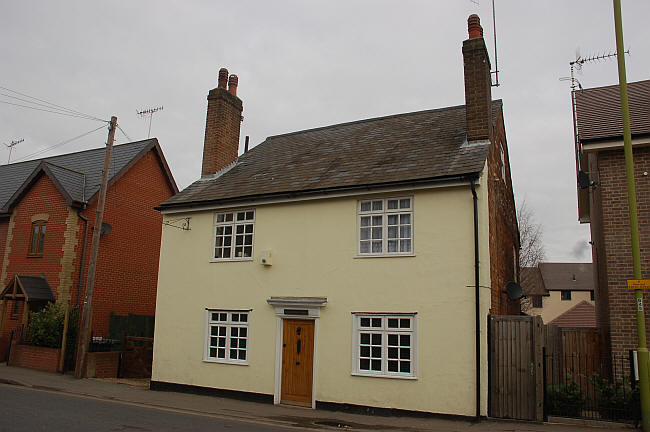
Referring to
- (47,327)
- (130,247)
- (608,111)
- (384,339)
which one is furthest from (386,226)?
(130,247)

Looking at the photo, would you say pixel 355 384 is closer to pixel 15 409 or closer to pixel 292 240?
pixel 292 240

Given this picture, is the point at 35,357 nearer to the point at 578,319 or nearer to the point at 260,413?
the point at 260,413

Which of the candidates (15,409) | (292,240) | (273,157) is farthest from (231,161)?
(15,409)

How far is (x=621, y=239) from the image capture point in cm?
1234

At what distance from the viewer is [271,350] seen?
1355 cm

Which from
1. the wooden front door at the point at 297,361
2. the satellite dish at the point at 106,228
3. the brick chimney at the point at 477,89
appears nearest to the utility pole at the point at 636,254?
the brick chimney at the point at 477,89

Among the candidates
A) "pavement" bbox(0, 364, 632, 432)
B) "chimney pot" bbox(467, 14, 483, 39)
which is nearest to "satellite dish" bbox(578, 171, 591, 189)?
"chimney pot" bbox(467, 14, 483, 39)

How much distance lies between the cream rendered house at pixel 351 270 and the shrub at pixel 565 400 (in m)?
1.39

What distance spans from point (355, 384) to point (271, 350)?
2519 mm

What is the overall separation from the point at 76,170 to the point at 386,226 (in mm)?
17130

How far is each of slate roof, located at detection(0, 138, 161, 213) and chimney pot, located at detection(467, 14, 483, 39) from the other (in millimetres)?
15341

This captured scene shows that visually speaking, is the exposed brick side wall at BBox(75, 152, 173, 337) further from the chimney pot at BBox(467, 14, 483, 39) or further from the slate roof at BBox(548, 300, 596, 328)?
the slate roof at BBox(548, 300, 596, 328)

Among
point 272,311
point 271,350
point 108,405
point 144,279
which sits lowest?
point 108,405

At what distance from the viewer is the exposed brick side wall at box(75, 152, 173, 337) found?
2094cm
